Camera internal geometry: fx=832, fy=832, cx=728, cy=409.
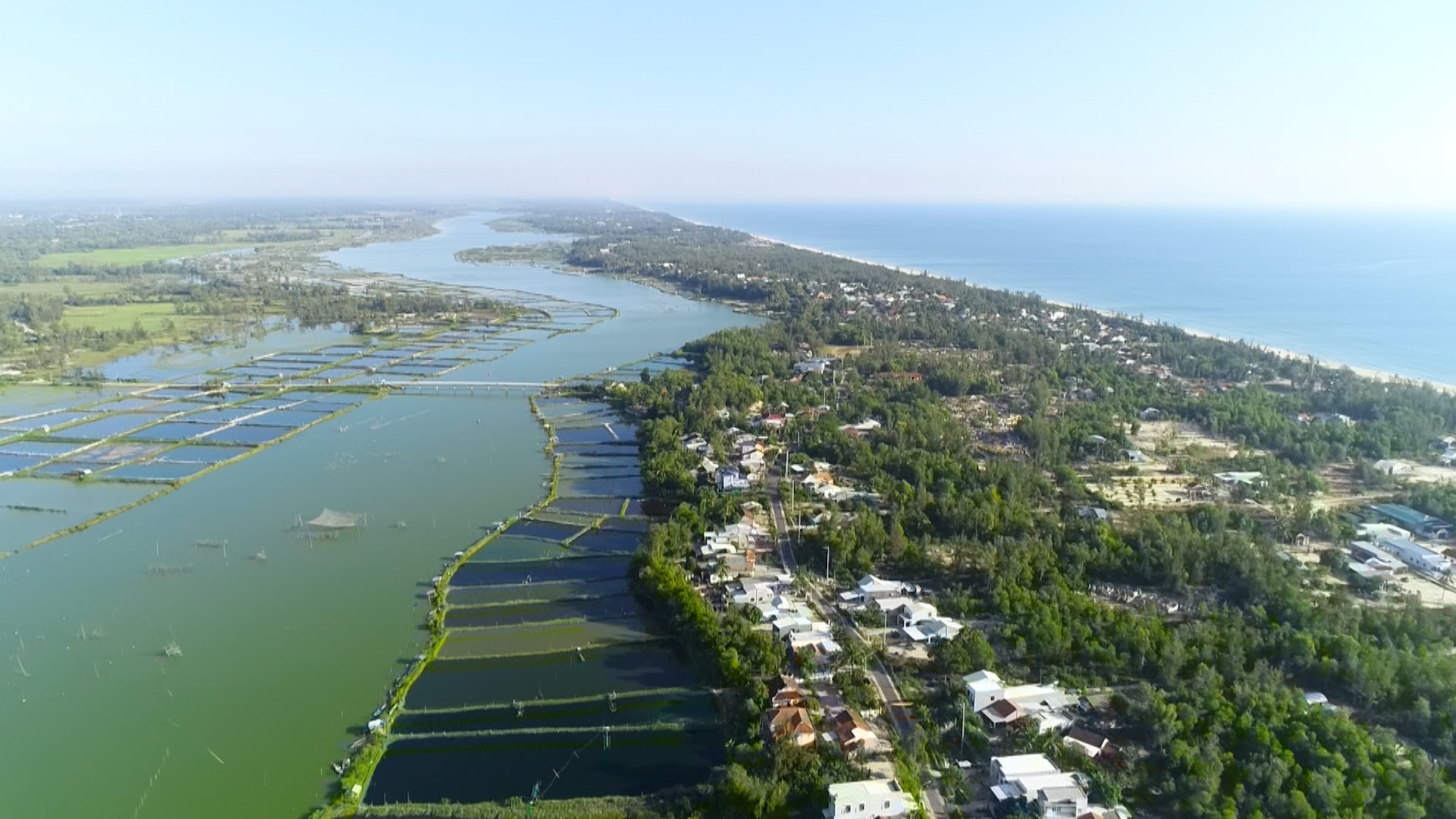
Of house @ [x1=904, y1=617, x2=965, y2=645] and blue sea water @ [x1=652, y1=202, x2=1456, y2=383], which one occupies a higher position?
blue sea water @ [x1=652, y1=202, x2=1456, y2=383]

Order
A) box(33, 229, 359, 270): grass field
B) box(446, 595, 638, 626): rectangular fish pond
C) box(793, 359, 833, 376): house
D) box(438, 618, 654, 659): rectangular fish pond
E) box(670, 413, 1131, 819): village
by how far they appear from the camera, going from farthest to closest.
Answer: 1. box(33, 229, 359, 270): grass field
2. box(793, 359, 833, 376): house
3. box(446, 595, 638, 626): rectangular fish pond
4. box(438, 618, 654, 659): rectangular fish pond
5. box(670, 413, 1131, 819): village

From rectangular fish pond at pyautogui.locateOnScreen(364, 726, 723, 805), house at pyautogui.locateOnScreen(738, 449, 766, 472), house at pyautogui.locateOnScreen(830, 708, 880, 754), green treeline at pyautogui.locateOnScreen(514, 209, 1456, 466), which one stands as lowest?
rectangular fish pond at pyautogui.locateOnScreen(364, 726, 723, 805)

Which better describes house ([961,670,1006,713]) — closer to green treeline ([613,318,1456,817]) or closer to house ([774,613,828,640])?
green treeline ([613,318,1456,817])

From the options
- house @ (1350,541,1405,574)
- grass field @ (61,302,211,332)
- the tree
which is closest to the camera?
the tree

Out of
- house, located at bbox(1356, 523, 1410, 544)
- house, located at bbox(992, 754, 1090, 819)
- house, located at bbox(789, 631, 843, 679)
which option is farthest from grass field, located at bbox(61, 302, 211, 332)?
house, located at bbox(1356, 523, 1410, 544)

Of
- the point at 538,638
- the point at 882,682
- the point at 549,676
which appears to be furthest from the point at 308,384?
the point at 882,682

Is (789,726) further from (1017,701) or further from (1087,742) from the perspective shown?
(1087,742)

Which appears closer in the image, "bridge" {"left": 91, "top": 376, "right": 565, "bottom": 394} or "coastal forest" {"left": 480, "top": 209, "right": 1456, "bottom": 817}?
"coastal forest" {"left": 480, "top": 209, "right": 1456, "bottom": 817}
